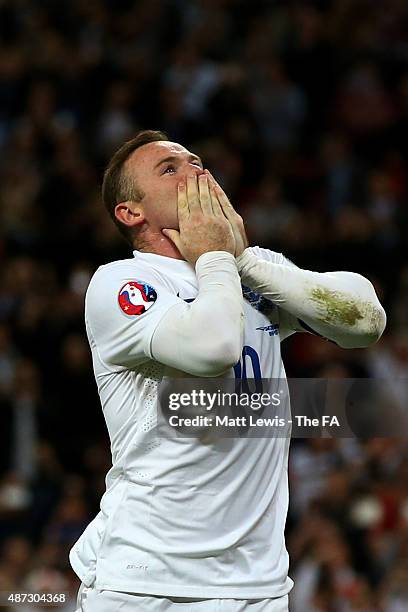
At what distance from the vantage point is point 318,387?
403 cm

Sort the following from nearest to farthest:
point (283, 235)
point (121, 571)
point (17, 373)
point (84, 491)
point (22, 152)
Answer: point (121, 571) → point (84, 491) → point (17, 373) → point (283, 235) → point (22, 152)

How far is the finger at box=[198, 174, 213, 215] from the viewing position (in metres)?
3.37

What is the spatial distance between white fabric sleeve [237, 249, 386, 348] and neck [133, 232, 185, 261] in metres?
0.28

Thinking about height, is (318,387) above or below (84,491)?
above

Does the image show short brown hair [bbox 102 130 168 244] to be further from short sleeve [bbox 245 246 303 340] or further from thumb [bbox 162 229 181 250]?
short sleeve [bbox 245 246 303 340]

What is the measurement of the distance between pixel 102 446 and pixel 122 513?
4838 mm

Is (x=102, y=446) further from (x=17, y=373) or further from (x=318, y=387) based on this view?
(x=318, y=387)

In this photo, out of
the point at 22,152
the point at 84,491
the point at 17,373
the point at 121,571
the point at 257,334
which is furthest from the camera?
the point at 22,152

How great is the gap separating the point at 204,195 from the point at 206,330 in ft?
1.79

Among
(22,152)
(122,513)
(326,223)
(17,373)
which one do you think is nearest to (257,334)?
(122,513)

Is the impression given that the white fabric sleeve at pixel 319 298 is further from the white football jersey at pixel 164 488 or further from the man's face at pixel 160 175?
the man's face at pixel 160 175

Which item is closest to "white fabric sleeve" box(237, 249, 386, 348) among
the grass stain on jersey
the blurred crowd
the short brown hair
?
the grass stain on jersey

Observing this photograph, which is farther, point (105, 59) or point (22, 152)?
point (105, 59)

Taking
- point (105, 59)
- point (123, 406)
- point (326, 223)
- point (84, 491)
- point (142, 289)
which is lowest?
point (84, 491)
